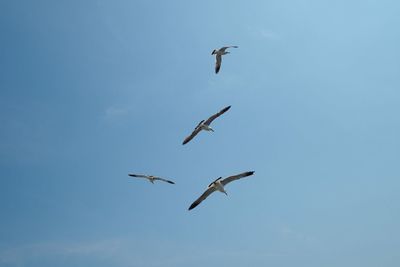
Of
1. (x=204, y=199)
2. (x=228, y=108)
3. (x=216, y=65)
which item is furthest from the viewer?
(x=216, y=65)

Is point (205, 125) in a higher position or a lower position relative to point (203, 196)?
higher

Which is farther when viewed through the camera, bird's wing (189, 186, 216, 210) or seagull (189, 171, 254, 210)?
bird's wing (189, 186, 216, 210)

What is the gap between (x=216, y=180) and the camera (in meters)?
43.1

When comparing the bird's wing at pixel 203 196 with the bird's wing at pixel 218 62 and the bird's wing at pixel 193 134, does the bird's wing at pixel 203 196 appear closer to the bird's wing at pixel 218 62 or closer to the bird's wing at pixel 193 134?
the bird's wing at pixel 193 134

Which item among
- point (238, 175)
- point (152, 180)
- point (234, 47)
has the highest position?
point (234, 47)

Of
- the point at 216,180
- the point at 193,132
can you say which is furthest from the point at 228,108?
the point at 216,180

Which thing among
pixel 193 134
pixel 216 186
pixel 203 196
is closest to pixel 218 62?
pixel 193 134

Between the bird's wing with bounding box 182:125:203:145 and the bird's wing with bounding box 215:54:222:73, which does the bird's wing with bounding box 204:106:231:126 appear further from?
the bird's wing with bounding box 215:54:222:73

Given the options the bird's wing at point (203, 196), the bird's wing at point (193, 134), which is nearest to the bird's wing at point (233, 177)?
the bird's wing at point (203, 196)

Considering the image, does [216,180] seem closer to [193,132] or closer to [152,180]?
[193,132]

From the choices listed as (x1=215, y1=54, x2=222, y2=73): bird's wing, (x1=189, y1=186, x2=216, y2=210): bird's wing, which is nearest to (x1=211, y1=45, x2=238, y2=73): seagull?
(x1=215, y1=54, x2=222, y2=73): bird's wing

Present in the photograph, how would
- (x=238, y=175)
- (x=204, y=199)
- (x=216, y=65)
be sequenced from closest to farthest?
1. (x=238, y=175)
2. (x=204, y=199)
3. (x=216, y=65)

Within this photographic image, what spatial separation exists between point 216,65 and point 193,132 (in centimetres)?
944

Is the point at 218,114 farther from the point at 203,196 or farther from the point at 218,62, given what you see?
the point at 203,196
